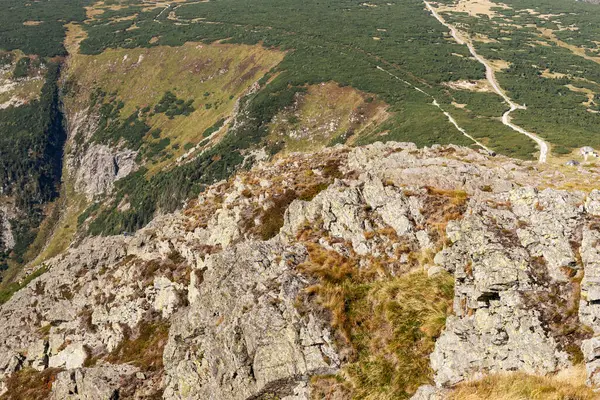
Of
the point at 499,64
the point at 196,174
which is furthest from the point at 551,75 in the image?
the point at 196,174

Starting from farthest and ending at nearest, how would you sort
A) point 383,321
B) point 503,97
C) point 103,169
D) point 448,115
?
point 103,169, point 503,97, point 448,115, point 383,321

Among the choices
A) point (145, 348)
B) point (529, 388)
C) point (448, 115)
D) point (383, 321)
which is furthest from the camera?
point (448, 115)

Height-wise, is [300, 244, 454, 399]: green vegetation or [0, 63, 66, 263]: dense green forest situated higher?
[300, 244, 454, 399]: green vegetation

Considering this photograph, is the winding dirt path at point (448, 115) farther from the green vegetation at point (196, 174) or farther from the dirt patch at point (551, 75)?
the dirt patch at point (551, 75)

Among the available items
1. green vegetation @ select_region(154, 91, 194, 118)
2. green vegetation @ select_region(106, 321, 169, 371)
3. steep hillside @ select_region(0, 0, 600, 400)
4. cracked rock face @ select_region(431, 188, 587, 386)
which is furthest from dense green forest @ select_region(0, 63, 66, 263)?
cracked rock face @ select_region(431, 188, 587, 386)

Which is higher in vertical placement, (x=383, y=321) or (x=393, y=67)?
(x=383, y=321)

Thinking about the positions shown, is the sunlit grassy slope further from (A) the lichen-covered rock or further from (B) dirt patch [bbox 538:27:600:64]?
(A) the lichen-covered rock

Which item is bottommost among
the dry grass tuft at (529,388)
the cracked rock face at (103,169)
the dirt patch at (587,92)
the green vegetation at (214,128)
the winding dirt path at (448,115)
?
the cracked rock face at (103,169)

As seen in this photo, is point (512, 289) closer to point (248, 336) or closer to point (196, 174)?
point (248, 336)

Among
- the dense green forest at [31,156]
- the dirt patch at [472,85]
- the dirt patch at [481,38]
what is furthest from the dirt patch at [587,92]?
the dense green forest at [31,156]

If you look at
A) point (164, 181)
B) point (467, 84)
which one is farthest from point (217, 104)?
point (467, 84)
